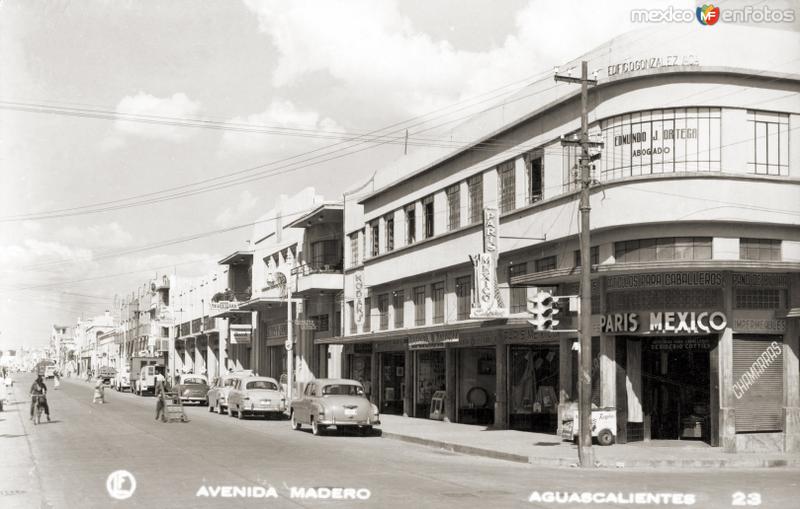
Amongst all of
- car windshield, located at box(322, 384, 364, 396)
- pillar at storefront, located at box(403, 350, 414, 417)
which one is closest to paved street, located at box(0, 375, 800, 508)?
car windshield, located at box(322, 384, 364, 396)

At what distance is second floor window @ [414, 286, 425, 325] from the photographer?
3831 centimetres

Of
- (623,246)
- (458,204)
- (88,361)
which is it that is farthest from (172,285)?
(88,361)

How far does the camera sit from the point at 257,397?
36.6 meters

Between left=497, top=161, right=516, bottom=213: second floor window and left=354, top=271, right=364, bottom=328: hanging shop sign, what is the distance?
14.1 m

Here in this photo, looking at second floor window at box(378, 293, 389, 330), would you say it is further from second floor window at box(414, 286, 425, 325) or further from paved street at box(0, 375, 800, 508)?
paved street at box(0, 375, 800, 508)

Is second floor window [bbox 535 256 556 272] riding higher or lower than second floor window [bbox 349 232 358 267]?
lower

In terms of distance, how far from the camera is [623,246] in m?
Answer: 25.3

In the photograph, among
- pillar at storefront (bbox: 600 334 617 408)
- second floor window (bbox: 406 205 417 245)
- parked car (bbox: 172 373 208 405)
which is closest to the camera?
pillar at storefront (bbox: 600 334 617 408)

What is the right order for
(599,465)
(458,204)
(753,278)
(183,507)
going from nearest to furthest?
(183,507) → (599,465) → (753,278) → (458,204)

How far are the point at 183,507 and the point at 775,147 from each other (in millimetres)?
18895

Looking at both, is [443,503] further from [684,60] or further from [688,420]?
[684,60]

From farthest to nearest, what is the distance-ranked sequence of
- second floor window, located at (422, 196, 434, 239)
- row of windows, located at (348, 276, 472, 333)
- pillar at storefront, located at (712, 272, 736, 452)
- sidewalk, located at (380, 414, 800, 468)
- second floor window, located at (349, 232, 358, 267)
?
1. second floor window, located at (349, 232, 358, 267)
2. second floor window, located at (422, 196, 434, 239)
3. row of windows, located at (348, 276, 472, 333)
4. pillar at storefront, located at (712, 272, 736, 452)
5. sidewalk, located at (380, 414, 800, 468)

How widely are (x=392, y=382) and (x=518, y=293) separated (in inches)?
522

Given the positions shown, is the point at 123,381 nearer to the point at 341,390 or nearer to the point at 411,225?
the point at 411,225
